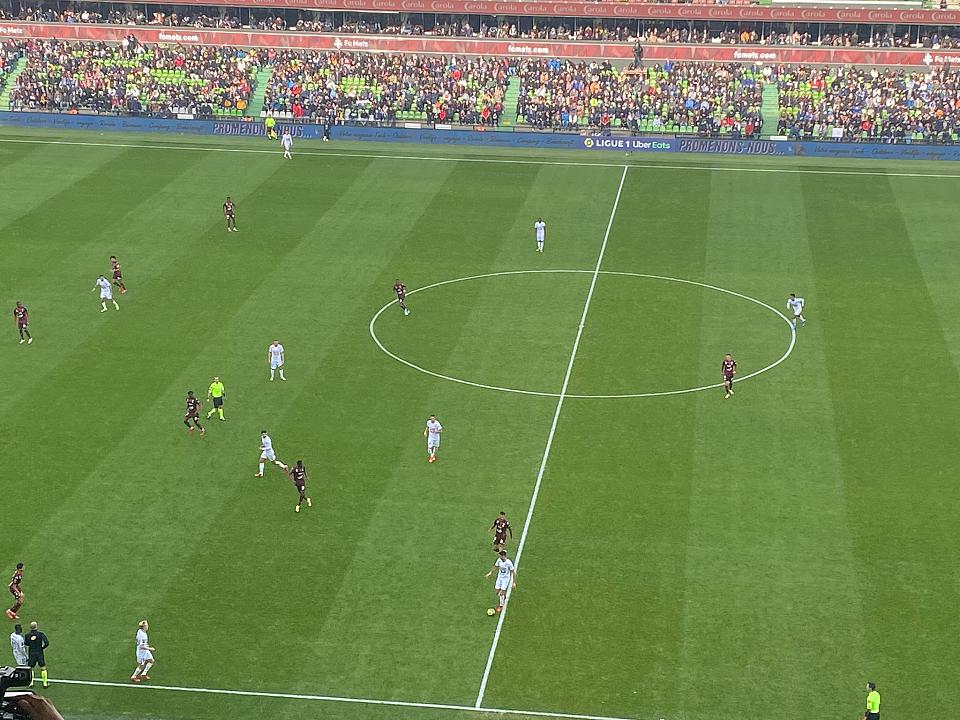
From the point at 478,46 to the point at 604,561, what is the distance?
67.3 meters

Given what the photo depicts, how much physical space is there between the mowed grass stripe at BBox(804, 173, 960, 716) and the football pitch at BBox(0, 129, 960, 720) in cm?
12

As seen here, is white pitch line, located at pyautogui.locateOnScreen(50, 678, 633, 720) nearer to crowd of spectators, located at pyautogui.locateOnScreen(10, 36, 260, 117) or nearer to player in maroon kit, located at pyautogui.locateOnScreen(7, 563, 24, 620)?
player in maroon kit, located at pyautogui.locateOnScreen(7, 563, 24, 620)

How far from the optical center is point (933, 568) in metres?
33.7

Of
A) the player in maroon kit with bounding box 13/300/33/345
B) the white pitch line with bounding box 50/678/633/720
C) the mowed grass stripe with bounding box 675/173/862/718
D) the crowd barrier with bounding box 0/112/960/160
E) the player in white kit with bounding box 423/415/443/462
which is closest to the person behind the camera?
the white pitch line with bounding box 50/678/633/720

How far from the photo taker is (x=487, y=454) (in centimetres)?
4003

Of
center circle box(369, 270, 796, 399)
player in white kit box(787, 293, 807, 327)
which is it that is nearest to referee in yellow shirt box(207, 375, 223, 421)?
center circle box(369, 270, 796, 399)

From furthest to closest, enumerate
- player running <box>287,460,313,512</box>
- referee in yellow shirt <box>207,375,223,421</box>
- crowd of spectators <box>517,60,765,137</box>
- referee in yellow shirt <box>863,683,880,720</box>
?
crowd of spectators <box>517,60,765,137</box>, referee in yellow shirt <box>207,375,223,421</box>, player running <box>287,460,313,512</box>, referee in yellow shirt <box>863,683,880,720</box>

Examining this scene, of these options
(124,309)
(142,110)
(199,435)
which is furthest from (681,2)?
(199,435)

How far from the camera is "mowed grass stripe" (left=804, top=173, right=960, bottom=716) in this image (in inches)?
1223

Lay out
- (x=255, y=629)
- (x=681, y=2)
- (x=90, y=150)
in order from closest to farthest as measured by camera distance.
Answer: (x=255, y=629) → (x=90, y=150) → (x=681, y=2)

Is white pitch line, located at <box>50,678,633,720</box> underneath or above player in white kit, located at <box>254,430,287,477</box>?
underneath

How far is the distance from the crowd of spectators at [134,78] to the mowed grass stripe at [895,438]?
4441 centimetres

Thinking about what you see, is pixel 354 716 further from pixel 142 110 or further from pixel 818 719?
pixel 142 110

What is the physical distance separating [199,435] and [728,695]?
19029 mm
